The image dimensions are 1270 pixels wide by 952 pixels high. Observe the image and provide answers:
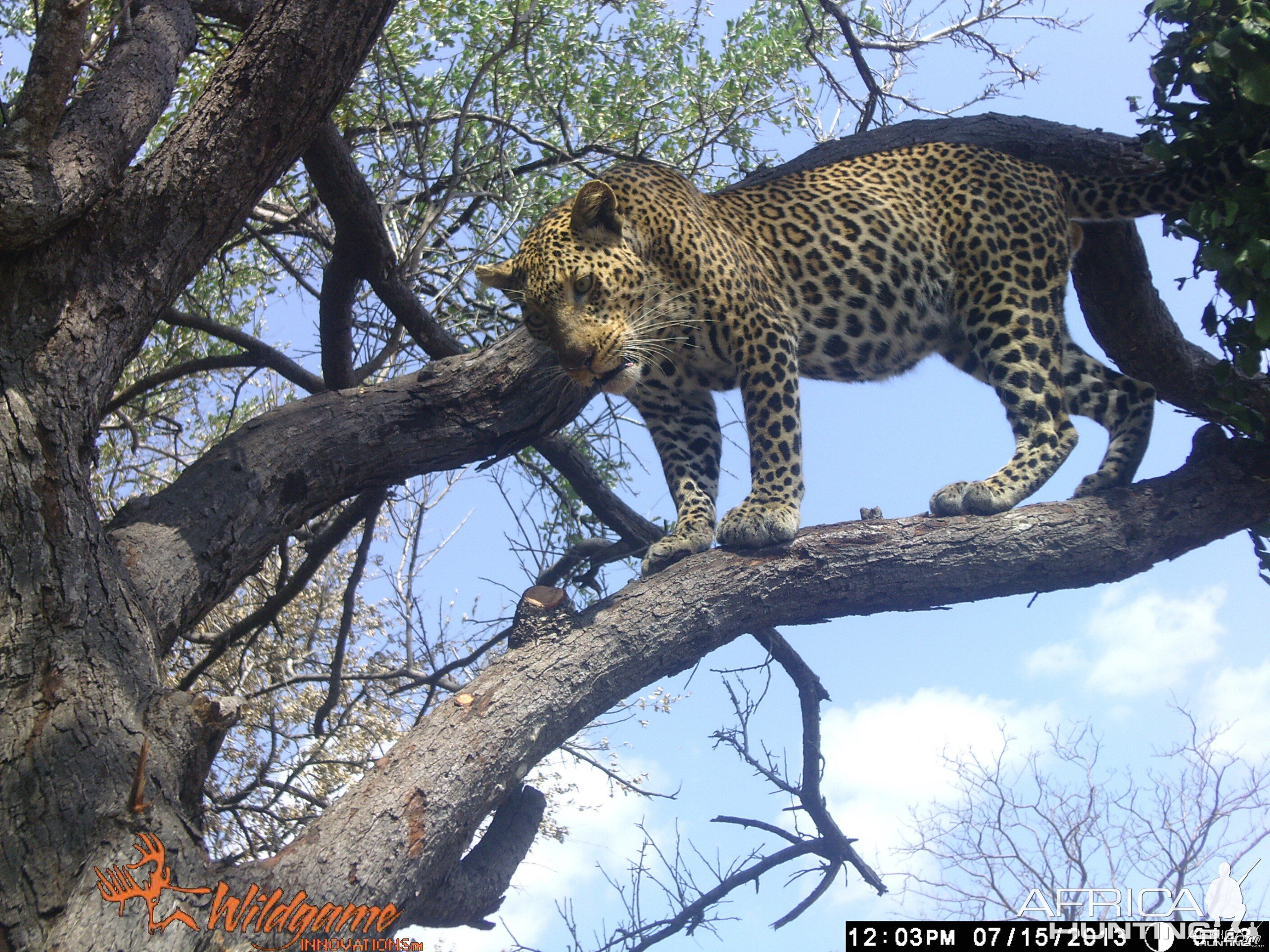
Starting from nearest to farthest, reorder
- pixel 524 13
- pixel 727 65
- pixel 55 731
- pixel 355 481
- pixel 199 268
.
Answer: pixel 55 731
pixel 199 268
pixel 355 481
pixel 524 13
pixel 727 65

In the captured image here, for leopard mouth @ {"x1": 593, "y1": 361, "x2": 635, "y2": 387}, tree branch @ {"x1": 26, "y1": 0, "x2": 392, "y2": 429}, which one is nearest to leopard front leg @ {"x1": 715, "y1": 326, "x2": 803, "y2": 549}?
leopard mouth @ {"x1": 593, "y1": 361, "x2": 635, "y2": 387}

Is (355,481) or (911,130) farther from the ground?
(911,130)

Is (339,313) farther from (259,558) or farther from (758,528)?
(758,528)

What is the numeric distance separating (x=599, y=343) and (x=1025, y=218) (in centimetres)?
258

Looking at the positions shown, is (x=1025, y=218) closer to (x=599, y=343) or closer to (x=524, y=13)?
(x=599, y=343)

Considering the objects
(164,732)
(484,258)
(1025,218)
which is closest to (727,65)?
(484,258)

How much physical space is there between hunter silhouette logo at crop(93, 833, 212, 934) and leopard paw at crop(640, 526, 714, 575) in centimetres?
267

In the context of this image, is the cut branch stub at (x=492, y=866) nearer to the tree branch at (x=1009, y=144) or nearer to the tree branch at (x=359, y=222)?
the tree branch at (x=359, y=222)

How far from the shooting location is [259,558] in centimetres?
471

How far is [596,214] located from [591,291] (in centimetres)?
43

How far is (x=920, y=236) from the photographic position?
6.17 meters

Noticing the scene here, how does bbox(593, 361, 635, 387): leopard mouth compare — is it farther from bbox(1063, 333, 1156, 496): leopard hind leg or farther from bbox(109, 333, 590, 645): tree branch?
bbox(1063, 333, 1156, 496): leopard hind leg

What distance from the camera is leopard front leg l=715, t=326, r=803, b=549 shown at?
5273 millimetres

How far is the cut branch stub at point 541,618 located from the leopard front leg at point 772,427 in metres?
0.96
